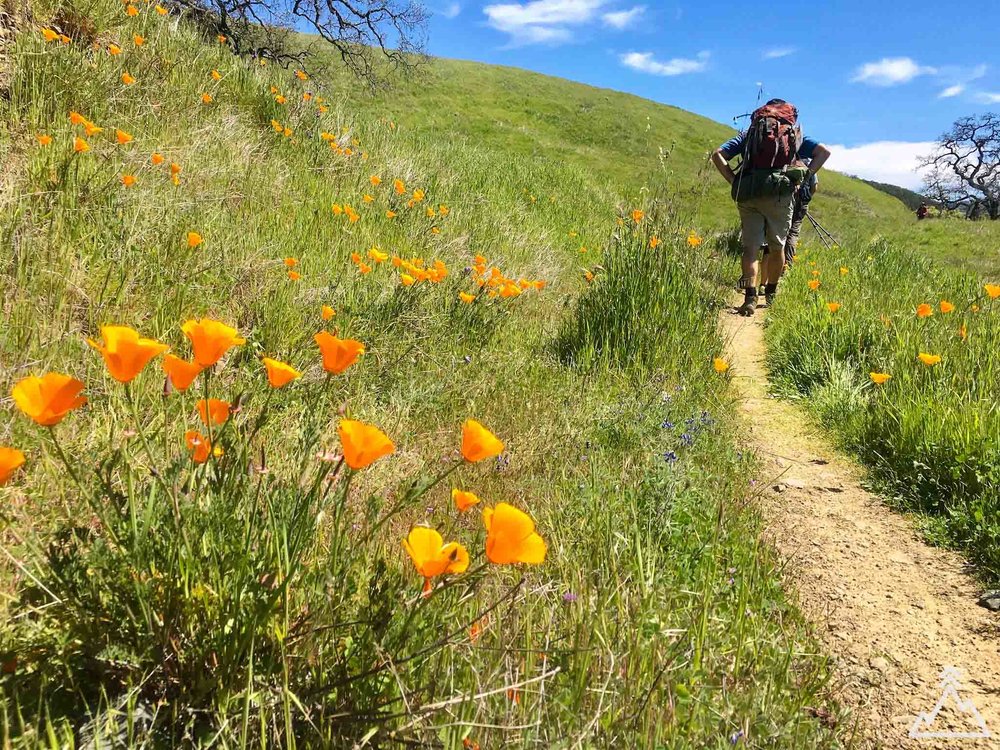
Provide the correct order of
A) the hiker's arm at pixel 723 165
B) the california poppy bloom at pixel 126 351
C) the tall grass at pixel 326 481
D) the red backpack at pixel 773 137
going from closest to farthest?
the california poppy bloom at pixel 126 351 → the tall grass at pixel 326 481 → the red backpack at pixel 773 137 → the hiker's arm at pixel 723 165

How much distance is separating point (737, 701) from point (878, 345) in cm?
373

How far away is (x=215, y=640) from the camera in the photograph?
1119 millimetres

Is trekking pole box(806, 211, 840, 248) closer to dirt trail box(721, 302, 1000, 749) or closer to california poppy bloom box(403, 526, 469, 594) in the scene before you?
dirt trail box(721, 302, 1000, 749)

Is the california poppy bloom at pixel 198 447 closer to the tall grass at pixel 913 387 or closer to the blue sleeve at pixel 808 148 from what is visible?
the tall grass at pixel 913 387

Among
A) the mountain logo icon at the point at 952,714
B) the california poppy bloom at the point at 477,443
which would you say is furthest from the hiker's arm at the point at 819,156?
the california poppy bloom at the point at 477,443

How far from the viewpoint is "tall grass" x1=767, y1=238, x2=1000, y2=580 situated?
2.76m

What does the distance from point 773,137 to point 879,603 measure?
4825 mm

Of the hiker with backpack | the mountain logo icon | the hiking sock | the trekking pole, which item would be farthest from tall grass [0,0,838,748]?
the trekking pole

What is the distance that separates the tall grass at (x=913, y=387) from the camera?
9.05 ft

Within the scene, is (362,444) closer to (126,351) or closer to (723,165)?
(126,351)

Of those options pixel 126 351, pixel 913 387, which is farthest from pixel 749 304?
→ pixel 126 351

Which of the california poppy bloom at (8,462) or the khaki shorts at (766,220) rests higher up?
the khaki shorts at (766,220)

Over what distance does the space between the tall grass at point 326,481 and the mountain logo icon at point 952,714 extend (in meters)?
0.32

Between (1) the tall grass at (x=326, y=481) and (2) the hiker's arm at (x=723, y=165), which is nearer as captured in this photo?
(1) the tall grass at (x=326, y=481)
